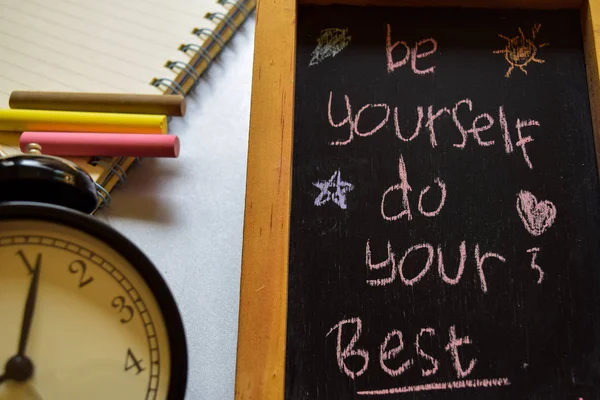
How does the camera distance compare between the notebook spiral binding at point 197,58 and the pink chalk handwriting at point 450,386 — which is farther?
the notebook spiral binding at point 197,58

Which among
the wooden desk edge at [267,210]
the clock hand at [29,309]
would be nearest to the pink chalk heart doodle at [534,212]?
the wooden desk edge at [267,210]

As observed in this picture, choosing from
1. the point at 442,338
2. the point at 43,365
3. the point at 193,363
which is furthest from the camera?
the point at 193,363

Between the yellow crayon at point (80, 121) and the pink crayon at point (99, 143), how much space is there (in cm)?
2

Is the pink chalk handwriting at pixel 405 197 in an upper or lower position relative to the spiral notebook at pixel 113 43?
lower

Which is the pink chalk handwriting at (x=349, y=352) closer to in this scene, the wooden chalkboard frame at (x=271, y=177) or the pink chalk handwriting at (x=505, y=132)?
the wooden chalkboard frame at (x=271, y=177)

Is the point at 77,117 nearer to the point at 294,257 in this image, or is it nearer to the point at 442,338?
the point at 294,257

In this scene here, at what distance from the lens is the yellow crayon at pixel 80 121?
0.78 m

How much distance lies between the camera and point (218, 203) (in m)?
0.81

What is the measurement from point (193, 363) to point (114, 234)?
9.5 inches

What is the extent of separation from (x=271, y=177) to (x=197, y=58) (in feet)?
0.88

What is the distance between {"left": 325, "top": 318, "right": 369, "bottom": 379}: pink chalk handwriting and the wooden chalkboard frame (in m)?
0.05

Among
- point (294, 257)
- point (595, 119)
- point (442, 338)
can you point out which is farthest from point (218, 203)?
point (595, 119)

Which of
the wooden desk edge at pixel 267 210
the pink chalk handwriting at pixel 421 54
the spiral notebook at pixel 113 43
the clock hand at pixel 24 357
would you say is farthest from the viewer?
the spiral notebook at pixel 113 43

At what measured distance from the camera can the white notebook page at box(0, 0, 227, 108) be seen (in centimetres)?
84
